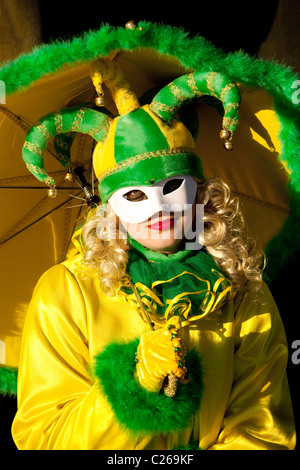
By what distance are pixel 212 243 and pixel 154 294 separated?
26 cm

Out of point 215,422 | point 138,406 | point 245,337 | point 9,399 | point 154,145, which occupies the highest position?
point 154,145

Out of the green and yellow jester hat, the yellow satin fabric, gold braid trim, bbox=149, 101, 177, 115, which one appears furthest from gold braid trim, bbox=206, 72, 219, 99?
the yellow satin fabric

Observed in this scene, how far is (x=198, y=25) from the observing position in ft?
8.60

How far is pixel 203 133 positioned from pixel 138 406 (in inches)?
38.8

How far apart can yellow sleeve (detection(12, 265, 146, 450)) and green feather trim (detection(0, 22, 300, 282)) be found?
0.60 metres

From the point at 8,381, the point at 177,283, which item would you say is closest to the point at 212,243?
the point at 177,283

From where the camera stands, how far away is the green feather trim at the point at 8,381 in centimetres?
206

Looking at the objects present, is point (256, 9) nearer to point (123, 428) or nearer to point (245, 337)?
point (245, 337)

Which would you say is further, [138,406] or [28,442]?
[28,442]

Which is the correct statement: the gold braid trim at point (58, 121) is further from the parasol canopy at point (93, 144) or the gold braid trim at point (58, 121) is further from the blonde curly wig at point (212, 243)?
the blonde curly wig at point (212, 243)

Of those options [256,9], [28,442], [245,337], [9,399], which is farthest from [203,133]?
[9,399]

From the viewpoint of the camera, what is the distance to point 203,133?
2094 millimetres

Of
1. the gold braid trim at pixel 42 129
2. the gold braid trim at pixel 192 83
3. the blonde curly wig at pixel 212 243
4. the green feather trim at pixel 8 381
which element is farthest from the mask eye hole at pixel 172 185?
the green feather trim at pixel 8 381

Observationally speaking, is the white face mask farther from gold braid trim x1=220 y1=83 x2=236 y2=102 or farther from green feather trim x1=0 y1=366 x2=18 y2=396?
green feather trim x1=0 y1=366 x2=18 y2=396
